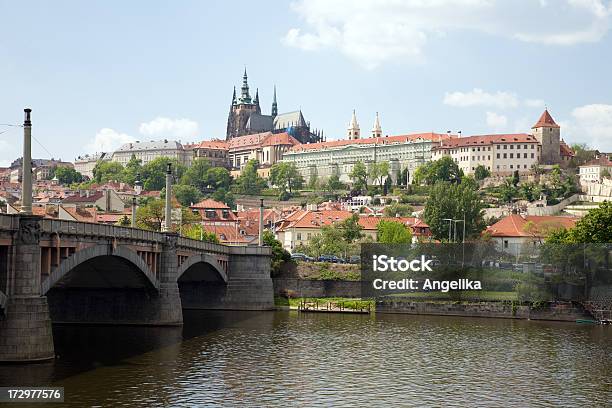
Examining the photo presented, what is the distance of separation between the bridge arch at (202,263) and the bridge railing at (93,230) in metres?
6.21

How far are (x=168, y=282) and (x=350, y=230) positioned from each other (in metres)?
65.8

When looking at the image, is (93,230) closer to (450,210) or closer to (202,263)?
(202,263)

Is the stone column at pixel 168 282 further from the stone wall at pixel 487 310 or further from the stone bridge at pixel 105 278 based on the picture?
the stone wall at pixel 487 310

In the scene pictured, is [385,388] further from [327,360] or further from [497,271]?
[497,271]

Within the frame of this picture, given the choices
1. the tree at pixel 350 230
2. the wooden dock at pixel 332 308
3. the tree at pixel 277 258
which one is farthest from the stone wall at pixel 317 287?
the tree at pixel 350 230

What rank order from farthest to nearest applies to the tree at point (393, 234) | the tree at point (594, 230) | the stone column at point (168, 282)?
the tree at point (393, 234) < the tree at point (594, 230) < the stone column at point (168, 282)

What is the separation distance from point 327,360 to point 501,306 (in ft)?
104

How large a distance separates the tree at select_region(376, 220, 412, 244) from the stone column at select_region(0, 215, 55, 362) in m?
83.8

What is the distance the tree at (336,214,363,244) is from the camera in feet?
428

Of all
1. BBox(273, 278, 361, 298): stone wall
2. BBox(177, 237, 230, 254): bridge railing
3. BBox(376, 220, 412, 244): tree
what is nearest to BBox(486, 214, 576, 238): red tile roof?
BBox(376, 220, 412, 244): tree

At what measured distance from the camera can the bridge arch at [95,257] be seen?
4808 centimetres

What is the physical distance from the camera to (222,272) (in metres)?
85.1

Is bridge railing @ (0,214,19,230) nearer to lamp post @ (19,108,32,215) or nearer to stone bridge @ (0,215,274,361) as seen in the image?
stone bridge @ (0,215,274,361)

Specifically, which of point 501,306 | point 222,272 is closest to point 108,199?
point 222,272
